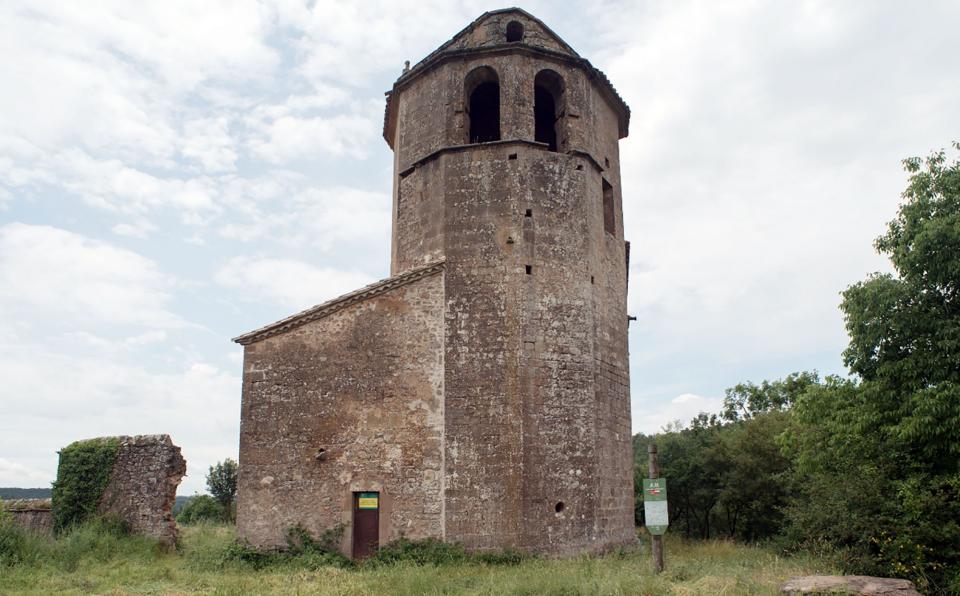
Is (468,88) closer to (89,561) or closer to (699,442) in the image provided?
(89,561)

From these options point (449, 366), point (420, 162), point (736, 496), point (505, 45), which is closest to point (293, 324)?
point (449, 366)

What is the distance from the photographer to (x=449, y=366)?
14.1m

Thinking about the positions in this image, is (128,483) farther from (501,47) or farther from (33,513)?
(501,47)

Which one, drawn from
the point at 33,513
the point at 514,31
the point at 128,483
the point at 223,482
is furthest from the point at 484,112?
the point at 223,482

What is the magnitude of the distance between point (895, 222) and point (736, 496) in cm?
1355

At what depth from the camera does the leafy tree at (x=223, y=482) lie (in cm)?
3092

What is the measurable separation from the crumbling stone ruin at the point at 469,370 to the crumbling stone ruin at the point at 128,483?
269cm

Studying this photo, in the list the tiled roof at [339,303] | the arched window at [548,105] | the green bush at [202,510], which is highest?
the arched window at [548,105]

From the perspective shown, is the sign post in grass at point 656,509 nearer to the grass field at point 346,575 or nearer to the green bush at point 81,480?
the grass field at point 346,575

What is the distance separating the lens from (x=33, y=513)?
16016mm

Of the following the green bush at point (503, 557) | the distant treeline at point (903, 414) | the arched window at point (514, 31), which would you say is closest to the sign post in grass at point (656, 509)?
the green bush at point (503, 557)

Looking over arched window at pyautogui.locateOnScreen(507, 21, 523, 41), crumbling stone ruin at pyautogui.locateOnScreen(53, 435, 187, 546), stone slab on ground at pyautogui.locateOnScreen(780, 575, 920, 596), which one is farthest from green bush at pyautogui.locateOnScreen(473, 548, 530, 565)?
arched window at pyautogui.locateOnScreen(507, 21, 523, 41)

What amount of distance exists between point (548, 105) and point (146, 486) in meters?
12.9

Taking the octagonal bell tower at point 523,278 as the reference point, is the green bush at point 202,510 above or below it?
below
